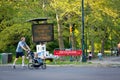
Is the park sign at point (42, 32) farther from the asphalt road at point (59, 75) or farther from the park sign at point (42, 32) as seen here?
the asphalt road at point (59, 75)

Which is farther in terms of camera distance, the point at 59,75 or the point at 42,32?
the point at 42,32

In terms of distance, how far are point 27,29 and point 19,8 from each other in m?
3.25

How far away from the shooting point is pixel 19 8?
38969 millimetres

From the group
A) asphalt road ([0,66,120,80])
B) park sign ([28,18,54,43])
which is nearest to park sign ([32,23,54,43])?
park sign ([28,18,54,43])

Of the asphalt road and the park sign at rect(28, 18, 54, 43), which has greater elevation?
the park sign at rect(28, 18, 54, 43)

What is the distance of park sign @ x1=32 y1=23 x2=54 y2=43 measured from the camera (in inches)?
1096

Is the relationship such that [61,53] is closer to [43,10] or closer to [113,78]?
[43,10]

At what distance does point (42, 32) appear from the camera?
92.2 feet

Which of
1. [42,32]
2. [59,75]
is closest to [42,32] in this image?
[42,32]

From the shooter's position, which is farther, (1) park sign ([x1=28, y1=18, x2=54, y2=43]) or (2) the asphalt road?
(1) park sign ([x1=28, y1=18, x2=54, y2=43])

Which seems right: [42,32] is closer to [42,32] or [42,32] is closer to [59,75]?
[42,32]

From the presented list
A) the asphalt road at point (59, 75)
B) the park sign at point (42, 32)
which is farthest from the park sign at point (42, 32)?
the asphalt road at point (59, 75)

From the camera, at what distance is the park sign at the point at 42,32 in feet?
91.4

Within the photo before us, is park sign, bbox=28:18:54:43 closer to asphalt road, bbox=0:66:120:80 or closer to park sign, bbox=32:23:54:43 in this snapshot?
park sign, bbox=32:23:54:43
